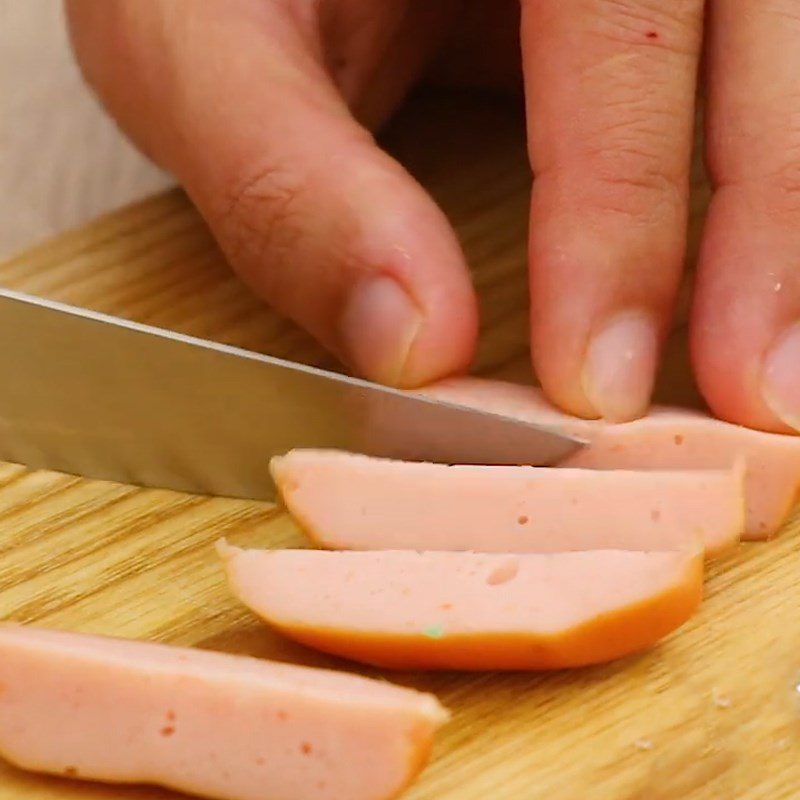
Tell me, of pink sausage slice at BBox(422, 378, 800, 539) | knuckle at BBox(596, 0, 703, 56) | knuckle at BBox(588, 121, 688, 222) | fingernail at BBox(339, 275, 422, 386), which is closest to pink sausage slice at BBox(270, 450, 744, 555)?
pink sausage slice at BBox(422, 378, 800, 539)

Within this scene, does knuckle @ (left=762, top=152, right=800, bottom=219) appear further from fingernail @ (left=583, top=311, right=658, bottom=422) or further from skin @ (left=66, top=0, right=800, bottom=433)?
fingernail @ (left=583, top=311, right=658, bottom=422)

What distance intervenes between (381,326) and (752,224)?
0.45m

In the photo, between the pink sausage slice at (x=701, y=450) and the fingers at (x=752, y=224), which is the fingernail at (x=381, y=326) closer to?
the pink sausage slice at (x=701, y=450)

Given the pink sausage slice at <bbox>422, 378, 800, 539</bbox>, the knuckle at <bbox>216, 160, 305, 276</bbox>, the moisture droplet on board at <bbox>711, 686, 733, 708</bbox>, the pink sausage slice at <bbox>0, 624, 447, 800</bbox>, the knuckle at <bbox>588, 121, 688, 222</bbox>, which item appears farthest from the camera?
the knuckle at <bbox>216, 160, 305, 276</bbox>

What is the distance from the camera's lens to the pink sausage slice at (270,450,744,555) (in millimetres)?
1310

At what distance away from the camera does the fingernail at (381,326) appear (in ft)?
4.86

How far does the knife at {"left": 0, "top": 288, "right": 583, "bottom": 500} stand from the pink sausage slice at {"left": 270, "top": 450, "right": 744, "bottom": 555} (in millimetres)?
75

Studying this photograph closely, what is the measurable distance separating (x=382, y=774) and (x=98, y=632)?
43 cm

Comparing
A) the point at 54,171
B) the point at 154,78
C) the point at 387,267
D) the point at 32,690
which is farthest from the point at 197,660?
the point at 54,171

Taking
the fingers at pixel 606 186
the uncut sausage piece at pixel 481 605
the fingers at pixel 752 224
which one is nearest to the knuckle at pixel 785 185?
the fingers at pixel 752 224

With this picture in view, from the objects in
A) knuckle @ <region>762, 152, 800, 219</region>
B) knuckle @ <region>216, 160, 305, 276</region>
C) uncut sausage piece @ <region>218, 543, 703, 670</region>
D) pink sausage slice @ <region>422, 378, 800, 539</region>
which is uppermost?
knuckle @ <region>762, 152, 800, 219</region>

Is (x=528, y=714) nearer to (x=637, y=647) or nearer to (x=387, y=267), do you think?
(x=637, y=647)

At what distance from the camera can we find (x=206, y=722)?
1.13 meters

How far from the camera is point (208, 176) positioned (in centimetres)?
171
